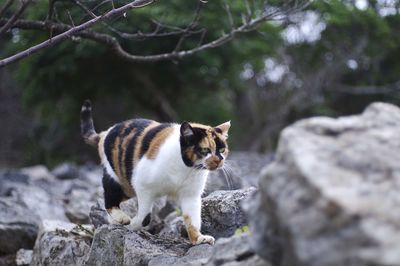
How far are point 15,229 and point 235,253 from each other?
3660mm

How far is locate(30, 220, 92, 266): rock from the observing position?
5.42m

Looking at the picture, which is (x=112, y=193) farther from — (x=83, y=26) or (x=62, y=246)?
(x=83, y=26)

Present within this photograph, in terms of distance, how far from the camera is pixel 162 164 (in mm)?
4926

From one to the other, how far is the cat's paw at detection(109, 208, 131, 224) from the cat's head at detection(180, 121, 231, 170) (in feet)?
2.93

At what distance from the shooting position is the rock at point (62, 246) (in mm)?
5422

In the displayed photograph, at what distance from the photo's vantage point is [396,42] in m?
18.5

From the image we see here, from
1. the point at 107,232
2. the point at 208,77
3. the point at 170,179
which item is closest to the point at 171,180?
the point at 170,179

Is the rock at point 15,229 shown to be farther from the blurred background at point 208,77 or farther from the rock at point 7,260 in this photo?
the blurred background at point 208,77

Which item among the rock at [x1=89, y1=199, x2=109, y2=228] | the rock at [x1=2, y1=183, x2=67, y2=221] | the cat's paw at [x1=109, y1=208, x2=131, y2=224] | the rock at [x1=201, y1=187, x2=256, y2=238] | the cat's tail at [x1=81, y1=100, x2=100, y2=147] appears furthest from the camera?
the rock at [x1=2, y1=183, x2=67, y2=221]

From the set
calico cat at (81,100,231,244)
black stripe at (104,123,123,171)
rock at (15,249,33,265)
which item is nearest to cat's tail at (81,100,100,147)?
black stripe at (104,123,123,171)

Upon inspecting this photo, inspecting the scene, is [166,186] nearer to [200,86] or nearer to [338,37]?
[200,86]

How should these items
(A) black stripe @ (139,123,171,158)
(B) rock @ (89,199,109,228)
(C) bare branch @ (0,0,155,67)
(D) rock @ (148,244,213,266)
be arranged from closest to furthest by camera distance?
(D) rock @ (148,244,213,266) → (C) bare branch @ (0,0,155,67) → (A) black stripe @ (139,123,171,158) → (B) rock @ (89,199,109,228)

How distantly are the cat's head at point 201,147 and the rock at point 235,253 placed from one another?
4.00 ft

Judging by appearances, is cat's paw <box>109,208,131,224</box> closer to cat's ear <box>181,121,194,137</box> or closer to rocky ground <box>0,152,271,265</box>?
rocky ground <box>0,152,271,265</box>
